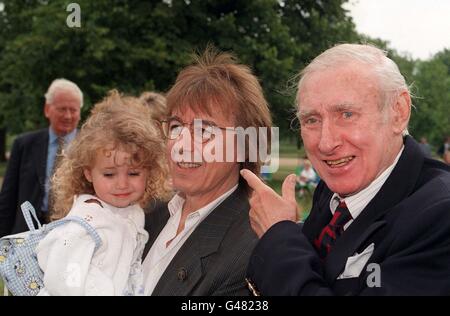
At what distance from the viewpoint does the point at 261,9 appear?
59.2 feet

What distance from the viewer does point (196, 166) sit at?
2.55 m

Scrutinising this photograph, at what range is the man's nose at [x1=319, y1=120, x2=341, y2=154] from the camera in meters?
2.08

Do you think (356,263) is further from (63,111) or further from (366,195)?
(63,111)

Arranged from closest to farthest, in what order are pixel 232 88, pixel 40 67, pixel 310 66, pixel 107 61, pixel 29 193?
pixel 310 66, pixel 232 88, pixel 29 193, pixel 107 61, pixel 40 67

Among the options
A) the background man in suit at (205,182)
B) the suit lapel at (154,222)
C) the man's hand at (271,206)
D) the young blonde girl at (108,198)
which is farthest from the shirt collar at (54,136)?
the man's hand at (271,206)

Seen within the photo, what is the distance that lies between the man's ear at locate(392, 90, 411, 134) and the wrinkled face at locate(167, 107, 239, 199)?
2.30 feet

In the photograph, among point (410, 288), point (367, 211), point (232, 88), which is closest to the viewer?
point (410, 288)

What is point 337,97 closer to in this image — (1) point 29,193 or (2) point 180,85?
(2) point 180,85

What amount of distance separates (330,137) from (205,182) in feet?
2.24

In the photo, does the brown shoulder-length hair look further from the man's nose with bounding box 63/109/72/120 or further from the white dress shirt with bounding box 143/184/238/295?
the man's nose with bounding box 63/109/72/120

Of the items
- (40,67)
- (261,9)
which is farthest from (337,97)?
(40,67)

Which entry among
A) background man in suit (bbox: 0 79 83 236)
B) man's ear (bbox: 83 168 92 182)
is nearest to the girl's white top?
man's ear (bbox: 83 168 92 182)
